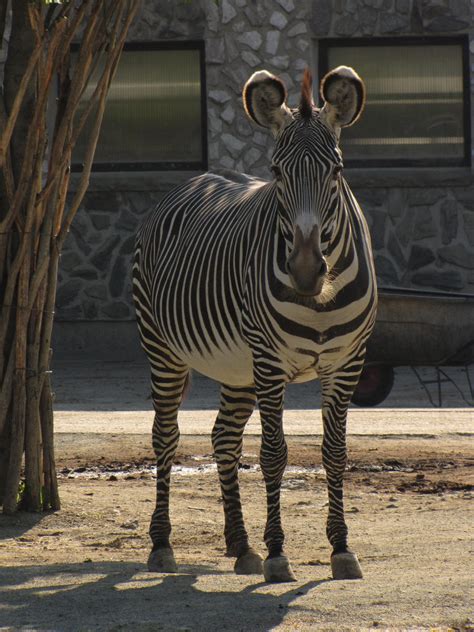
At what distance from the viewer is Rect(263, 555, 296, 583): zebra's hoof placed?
576cm

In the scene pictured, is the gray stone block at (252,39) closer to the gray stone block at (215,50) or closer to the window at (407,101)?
the gray stone block at (215,50)

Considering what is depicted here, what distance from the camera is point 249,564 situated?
6266mm

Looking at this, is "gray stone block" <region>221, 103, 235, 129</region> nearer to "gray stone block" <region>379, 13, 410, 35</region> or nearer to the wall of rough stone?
the wall of rough stone

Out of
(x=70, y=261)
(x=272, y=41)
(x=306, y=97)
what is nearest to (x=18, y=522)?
(x=306, y=97)

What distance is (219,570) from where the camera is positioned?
20.5ft

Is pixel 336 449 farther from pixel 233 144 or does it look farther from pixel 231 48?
pixel 231 48

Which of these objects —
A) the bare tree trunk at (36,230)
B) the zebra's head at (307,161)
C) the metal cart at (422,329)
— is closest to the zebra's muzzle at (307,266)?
the zebra's head at (307,161)

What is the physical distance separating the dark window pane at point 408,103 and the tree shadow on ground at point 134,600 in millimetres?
10094

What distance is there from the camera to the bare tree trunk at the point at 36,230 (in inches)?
287

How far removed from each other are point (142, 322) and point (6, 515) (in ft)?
4.17

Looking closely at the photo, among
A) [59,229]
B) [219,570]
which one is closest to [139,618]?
[219,570]

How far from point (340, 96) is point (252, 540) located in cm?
236

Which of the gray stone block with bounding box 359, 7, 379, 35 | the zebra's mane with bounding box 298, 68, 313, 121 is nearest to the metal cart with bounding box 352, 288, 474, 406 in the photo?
the gray stone block with bounding box 359, 7, 379, 35

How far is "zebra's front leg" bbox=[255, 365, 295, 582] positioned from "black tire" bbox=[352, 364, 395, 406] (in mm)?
6049
